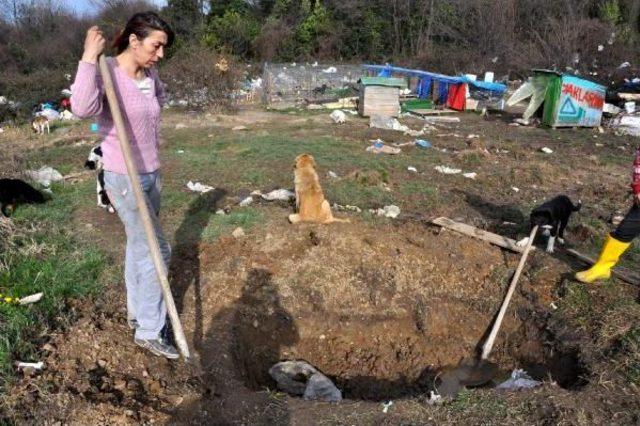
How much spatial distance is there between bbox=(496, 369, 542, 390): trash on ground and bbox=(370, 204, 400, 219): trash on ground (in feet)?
8.04

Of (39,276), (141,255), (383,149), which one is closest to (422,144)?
(383,149)

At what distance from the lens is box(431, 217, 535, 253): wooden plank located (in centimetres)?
478

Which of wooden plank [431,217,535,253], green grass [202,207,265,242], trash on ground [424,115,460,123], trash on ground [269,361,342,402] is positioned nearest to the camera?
trash on ground [269,361,342,402]

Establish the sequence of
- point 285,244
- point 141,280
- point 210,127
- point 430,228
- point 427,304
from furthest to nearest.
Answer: point 210,127 < point 430,228 < point 285,244 < point 427,304 < point 141,280

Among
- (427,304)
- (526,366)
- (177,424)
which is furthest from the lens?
(427,304)

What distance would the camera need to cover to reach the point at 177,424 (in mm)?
2646

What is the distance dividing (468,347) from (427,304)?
0.46 m

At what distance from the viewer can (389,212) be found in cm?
580

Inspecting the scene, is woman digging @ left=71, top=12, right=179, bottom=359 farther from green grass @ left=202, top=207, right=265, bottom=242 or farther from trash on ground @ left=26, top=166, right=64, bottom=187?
trash on ground @ left=26, top=166, right=64, bottom=187

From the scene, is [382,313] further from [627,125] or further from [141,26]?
[627,125]

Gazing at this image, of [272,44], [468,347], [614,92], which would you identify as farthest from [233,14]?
[468,347]

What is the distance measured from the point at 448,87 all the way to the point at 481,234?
12404 mm

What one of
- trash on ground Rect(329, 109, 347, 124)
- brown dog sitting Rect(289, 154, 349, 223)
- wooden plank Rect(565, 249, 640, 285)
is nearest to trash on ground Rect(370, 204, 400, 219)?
brown dog sitting Rect(289, 154, 349, 223)

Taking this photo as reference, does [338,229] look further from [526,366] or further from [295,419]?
[295,419]
